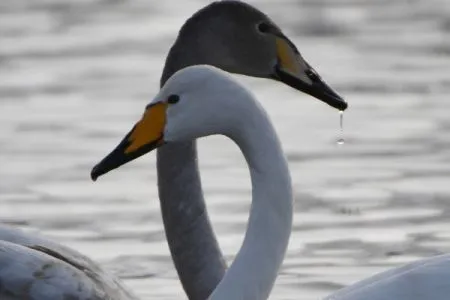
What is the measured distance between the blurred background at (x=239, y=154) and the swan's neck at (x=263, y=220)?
7.71 ft

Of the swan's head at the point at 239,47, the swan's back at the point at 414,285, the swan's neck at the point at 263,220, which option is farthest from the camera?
the swan's head at the point at 239,47

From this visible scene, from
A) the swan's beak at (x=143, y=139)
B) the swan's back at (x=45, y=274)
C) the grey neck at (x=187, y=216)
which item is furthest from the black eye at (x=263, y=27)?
the swan's beak at (x=143, y=139)

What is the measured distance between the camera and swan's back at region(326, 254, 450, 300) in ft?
23.0

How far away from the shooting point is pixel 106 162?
25.7ft

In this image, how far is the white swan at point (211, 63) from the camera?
9.13 meters

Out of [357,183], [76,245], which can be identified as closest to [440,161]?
[357,183]

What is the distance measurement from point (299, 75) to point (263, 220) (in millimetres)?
1932

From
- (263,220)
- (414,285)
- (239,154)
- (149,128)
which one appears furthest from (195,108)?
(239,154)

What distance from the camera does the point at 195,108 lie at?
7508mm

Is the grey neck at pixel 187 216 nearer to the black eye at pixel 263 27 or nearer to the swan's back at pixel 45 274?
the black eye at pixel 263 27

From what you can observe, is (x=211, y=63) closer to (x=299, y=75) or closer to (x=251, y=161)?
(x=299, y=75)

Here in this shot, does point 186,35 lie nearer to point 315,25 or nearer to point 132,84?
point 132,84

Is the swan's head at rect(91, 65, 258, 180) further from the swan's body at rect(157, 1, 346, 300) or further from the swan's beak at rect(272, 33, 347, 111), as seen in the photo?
the swan's beak at rect(272, 33, 347, 111)

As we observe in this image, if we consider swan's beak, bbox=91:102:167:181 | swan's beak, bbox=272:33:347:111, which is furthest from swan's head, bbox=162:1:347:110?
swan's beak, bbox=91:102:167:181
